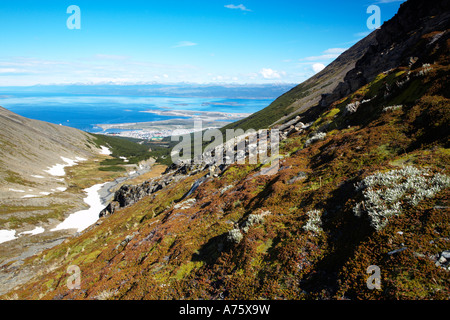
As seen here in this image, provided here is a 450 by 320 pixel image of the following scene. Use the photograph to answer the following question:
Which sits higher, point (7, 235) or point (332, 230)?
Answer: point (332, 230)

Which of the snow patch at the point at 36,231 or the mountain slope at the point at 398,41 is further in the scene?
the snow patch at the point at 36,231

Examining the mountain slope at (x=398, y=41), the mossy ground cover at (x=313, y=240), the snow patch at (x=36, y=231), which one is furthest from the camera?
the snow patch at (x=36, y=231)

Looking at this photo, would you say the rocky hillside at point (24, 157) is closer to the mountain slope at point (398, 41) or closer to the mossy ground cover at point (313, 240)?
the mossy ground cover at point (313, 240)

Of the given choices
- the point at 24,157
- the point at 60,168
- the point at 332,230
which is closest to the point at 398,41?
the point at 332,230

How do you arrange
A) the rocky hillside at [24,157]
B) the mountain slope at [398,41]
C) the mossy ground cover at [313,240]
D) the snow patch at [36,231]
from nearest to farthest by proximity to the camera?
1. the mossy ground cover at [313,240]
2. the mountain slope at [398,41]
3. the snow patch at [36,231]
4. the rocky hillside at [24,157]

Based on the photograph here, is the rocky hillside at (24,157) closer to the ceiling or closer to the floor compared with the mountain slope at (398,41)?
closer to the floor

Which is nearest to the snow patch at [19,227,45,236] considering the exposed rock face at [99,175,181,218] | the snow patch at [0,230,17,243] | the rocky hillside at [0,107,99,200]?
the snow patch at [0,230,17,243]

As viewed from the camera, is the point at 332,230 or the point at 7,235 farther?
the point at 7,235

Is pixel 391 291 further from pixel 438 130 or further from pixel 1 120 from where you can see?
pixel 1 120

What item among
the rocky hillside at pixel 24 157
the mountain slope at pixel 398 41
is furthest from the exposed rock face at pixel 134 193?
the rocky hillside at pixel 24 157

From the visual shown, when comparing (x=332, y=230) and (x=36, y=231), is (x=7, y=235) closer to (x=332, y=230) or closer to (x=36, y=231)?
(x=36, y=231)

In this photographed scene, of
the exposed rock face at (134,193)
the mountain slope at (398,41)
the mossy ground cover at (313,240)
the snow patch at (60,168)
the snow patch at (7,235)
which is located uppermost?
the mountain slope at (398,41)

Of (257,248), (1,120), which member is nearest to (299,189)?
(257,248)
